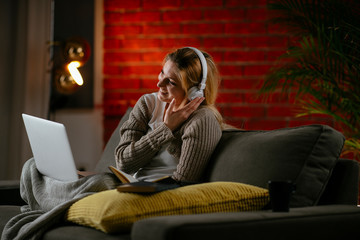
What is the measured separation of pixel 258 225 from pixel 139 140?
3.03 ft

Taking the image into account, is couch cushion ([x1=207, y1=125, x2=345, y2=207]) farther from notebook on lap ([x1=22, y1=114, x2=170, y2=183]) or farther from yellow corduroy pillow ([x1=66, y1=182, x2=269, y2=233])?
notebook on lap ([x1=22, y1=114, x2=170, y2=183])

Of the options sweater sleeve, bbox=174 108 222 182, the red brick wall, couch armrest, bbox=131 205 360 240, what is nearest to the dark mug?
couch armrest, bbox=131 205 360 240

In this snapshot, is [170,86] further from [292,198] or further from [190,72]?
[292,198]

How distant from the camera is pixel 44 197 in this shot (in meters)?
1.91

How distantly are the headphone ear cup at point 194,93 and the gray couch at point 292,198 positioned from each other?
7.9 inches

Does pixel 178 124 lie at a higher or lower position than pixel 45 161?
higher

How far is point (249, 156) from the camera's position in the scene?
167 centimetres

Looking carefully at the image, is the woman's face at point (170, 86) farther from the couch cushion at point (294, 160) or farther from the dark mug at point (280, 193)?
the dark mug at point (280, 193)

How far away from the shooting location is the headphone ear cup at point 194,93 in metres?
2.08

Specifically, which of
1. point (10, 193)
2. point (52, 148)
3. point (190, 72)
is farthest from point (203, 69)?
point (10, 193)

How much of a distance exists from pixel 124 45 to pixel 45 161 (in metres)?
1.77

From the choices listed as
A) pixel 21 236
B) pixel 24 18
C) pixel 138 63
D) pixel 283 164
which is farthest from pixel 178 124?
pixel 24 18

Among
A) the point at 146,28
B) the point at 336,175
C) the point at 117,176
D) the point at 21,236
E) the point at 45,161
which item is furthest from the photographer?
the point at 146,28

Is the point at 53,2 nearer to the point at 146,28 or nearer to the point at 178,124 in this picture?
the point at 146,28
